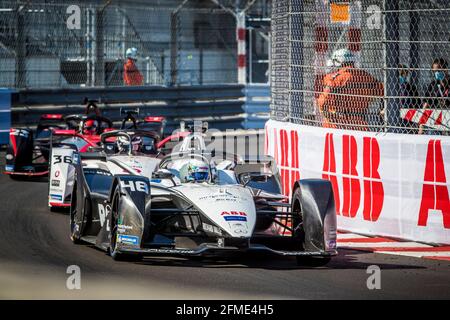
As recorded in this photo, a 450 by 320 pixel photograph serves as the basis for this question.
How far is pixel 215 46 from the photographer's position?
2808 cm

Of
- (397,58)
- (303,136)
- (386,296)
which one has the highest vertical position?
(397,58)

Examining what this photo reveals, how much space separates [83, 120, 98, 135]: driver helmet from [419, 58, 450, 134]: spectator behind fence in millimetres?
6867

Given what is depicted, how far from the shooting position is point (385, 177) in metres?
11.8

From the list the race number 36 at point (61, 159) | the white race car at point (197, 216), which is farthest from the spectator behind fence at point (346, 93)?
the race number 36 at point (61, 159)

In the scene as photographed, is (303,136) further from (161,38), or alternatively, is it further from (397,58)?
(161,38)

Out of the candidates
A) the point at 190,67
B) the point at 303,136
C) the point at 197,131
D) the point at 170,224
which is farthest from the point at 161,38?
the point at 170,224

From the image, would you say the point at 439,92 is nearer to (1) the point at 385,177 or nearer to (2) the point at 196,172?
(1) the point at 385,177

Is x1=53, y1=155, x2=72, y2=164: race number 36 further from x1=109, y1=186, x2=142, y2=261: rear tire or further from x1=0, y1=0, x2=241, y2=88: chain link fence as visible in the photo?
x1=0, y1=0, x2=241, y2=88: chain link fence

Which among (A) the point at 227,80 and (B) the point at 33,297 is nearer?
(B) the point at 33,297

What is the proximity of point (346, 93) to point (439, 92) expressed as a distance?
1.02m

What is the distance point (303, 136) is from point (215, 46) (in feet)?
50.2

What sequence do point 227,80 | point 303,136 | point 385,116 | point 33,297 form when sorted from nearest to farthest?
1. point 33,297
2. point 385,116
3. point 303,136
4. point 227,80

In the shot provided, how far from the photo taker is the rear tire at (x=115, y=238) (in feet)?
32.3

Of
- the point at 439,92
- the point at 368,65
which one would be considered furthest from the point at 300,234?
the point at 439,92
